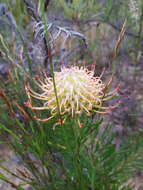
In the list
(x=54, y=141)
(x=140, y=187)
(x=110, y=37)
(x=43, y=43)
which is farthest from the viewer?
(x=110, y=37)

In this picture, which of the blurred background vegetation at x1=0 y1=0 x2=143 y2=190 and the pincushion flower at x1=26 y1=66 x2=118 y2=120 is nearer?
the pincushion flower at x1=26 y1=66 x2=118 y2=120

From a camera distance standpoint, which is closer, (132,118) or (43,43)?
(43,43)

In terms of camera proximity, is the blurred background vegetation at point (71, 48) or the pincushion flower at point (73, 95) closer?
the pincushion flower at point (73, 95)

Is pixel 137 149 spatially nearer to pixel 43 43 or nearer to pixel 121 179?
pixel 121 179

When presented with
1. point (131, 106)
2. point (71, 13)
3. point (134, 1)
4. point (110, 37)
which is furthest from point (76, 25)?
point (110, 37)

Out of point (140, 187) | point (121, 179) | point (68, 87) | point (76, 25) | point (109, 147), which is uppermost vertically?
point (76, 25)

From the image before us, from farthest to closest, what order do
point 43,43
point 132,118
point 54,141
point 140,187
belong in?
point 132,118, point 140,187, point 43,43, point 54,141

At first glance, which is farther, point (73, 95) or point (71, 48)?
point (71, 48)

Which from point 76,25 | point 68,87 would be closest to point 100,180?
point 68,87

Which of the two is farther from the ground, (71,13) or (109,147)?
(71,13)
